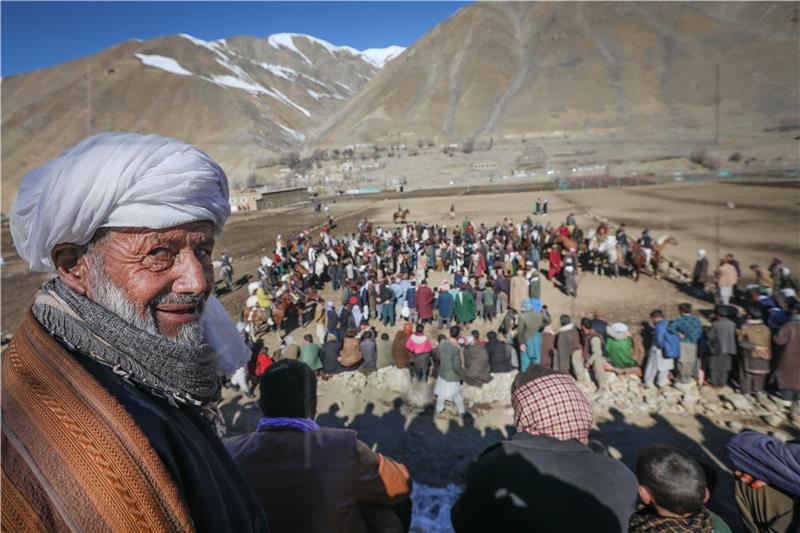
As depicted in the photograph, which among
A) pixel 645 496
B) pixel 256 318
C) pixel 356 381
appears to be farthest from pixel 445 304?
pixel 645 496

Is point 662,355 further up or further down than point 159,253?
further down

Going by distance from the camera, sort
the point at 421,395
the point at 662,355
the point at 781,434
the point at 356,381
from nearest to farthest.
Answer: the point at 781,434, the point at 662,355, the point at 421,395, the point at 356,381

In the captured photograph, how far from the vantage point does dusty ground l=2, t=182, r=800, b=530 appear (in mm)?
5695

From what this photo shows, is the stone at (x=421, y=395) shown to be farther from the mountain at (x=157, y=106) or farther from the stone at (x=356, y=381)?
the mountain at (x=157, y=106)

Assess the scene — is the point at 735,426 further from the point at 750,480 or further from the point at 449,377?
the point at 449,377

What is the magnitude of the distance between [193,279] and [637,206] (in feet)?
99.9

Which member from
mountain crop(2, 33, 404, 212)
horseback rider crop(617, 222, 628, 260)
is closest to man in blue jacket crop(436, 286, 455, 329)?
horseback rider crop(617, 222, 628, 260)

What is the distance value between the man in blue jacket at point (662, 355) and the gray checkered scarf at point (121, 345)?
24.9 ft

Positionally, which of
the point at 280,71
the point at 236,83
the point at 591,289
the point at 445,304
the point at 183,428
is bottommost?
the point at 591,289

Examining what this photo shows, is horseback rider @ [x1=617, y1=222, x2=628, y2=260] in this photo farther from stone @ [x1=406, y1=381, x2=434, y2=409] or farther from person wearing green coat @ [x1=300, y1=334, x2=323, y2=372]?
person wearing green coat @ [x1=300, y1=334, x2=323, y2=372]

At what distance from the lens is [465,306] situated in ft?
32.4

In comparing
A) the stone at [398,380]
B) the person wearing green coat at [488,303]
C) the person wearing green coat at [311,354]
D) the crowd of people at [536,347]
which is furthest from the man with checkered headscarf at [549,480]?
the person wearing green coat at [488,303]

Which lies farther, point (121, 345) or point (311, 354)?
point (311, 354)

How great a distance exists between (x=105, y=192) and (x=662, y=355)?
7.95 m
